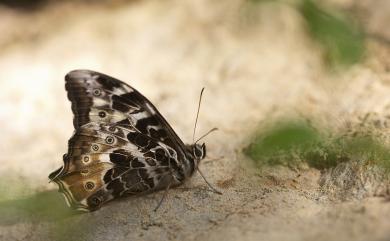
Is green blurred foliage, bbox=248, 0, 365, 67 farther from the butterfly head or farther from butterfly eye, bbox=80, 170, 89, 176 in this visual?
butterfly eye, bbox=80, 170, 89, 176

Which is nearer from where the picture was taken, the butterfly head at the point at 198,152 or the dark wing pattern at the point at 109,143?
the dark wing pattern at the point at 109,143

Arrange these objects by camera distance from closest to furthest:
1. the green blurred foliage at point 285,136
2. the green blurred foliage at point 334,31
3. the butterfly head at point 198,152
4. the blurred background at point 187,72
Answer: the green blurred foliage at point 285,136 < the green blurred foliage at point 334,31 < the butterfly head at point 198,152 < the blurred background at point 187,72

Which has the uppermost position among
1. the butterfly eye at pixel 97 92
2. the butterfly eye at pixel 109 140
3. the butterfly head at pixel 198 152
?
the butterfly eye at pixel 97 92

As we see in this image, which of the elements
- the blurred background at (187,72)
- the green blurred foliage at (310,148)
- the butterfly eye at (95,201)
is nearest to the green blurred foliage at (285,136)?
the green blurred foliage at (310,148)

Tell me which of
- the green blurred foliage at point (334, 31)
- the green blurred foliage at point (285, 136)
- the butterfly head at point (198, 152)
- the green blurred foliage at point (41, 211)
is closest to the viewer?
the green blurred foliage at point (285, 136)

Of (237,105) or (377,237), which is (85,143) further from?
(377,237)

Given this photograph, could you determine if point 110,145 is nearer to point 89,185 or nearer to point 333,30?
point 89,185

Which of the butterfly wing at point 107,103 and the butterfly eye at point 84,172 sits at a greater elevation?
the butterfly wing at point 107,103

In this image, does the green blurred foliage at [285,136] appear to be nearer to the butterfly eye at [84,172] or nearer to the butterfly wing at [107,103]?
the butterfly wing at [107,103]

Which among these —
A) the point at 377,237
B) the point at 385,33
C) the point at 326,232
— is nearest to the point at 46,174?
the point at 326,232
